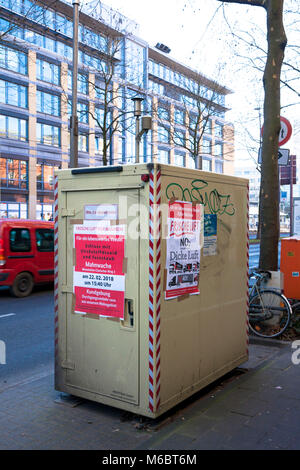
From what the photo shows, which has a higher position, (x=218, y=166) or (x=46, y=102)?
(x=46, y=102)

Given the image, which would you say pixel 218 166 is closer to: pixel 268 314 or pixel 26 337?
pixel 268 314

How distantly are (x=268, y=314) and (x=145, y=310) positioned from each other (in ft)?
12.3

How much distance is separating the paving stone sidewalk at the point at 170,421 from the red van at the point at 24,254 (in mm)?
6257

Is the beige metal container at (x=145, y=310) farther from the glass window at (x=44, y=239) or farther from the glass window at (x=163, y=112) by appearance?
the glass window at (x=163, y=112)

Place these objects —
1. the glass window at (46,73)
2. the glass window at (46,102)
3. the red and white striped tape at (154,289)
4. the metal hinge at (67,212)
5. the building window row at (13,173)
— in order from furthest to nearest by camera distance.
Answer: the glass window at (46,102) < the glass window at (46,73) < the building window row at (13,173) < the metal hinge at (67,212) < the red and white striped tape at (154,289)

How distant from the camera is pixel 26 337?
Result: 24.5ft

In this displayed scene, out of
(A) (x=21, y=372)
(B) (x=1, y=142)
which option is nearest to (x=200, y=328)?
(A) (x=21, y=372)

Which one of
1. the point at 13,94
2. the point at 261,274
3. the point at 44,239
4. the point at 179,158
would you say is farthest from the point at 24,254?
the point at 179,158

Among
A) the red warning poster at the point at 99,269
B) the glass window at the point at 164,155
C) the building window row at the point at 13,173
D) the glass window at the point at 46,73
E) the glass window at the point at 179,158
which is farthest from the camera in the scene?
the glass window at the point at 179,158

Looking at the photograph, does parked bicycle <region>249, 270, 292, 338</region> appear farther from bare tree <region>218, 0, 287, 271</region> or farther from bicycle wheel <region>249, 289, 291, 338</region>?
bare tree <region>218, 0, 287, 271</region>

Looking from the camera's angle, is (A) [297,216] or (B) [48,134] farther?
(B) [48,134]

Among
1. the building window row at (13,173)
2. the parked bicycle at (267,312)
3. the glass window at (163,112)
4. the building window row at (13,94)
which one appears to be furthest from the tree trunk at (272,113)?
→ the building window row at (13,94)

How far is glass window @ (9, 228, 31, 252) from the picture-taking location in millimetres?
11203

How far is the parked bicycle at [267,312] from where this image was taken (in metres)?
7.17
